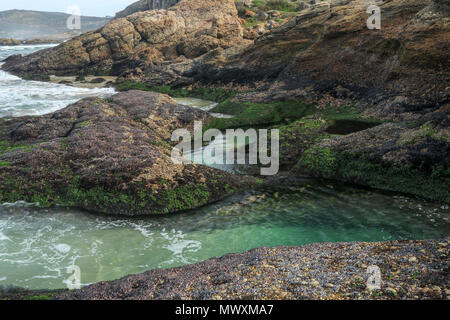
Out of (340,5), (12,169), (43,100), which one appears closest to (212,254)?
(12,169)

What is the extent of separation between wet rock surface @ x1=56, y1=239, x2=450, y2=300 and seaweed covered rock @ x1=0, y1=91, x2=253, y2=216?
19.8 feet

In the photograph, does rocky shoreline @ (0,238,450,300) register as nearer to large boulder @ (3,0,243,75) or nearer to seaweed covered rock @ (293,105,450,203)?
seaweed covered rock @ (293,105,450,203)

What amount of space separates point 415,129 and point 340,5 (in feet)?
69.7

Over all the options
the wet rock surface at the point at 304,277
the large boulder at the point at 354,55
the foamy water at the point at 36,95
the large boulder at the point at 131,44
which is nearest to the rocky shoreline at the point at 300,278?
the wet rock surface at the point at 304,277

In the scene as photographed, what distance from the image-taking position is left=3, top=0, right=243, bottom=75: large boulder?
5556 cm

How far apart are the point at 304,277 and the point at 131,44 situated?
186ft

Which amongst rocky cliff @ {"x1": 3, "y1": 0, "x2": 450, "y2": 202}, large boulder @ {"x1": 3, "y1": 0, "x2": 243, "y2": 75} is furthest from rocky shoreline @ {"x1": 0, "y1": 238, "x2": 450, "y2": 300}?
large boulder @ {"x1": 3, "y1": 0, "x2": 243, "y2": 75}

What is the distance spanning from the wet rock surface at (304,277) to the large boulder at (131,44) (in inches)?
1868

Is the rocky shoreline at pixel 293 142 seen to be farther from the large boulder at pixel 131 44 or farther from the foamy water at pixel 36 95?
the large boulder at pixel 131 44

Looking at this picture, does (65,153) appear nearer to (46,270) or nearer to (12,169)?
(12,169)

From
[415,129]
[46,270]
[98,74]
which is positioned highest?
[98,74]

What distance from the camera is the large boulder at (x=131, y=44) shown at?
55.6m

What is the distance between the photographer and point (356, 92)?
28.5 meters

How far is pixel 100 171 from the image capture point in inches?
687
